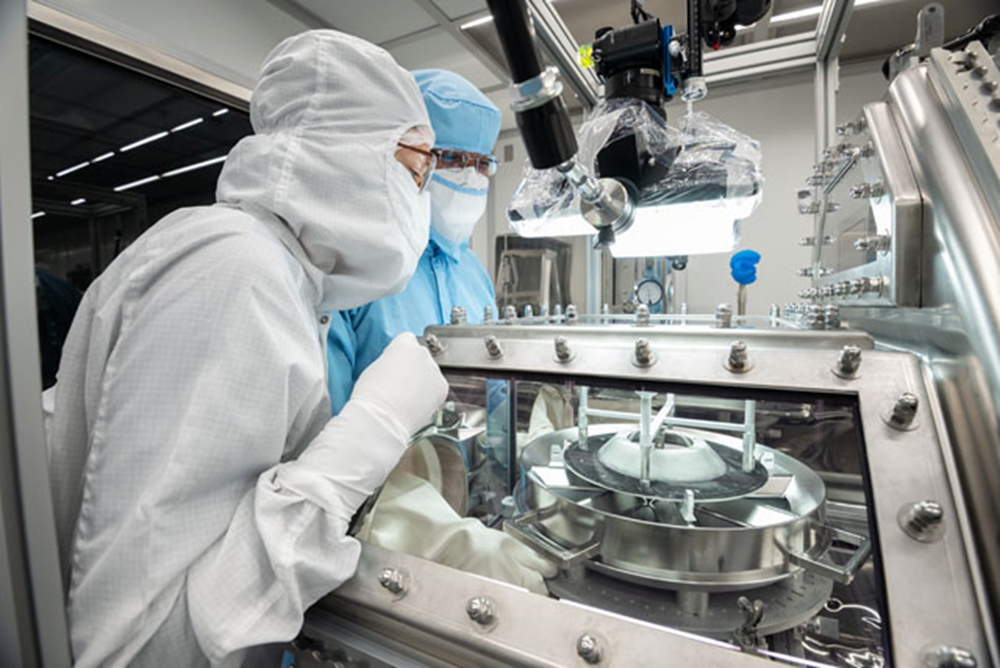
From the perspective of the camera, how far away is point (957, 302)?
0.43 m

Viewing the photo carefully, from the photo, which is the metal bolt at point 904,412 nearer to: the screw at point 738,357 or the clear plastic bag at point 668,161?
the screw at point 738,357

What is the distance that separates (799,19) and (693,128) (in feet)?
6.80

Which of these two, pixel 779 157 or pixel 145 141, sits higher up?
pixel 779 157

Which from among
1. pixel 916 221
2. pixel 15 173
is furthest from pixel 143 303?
pixel 916 221

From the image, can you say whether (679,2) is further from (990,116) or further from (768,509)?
(768,509)

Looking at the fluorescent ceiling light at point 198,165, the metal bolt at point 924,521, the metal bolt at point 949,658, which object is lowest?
the metal bolt at point 949,658

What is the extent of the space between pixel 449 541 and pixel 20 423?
48cm

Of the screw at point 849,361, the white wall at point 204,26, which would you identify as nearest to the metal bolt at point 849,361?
the screw at point 849,361

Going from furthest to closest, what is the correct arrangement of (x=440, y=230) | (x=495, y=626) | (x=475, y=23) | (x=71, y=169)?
1. (x=475, y=23)
2. (x=71, y=169)
3. (x=440, y=230)
4. (x=495, y=626)

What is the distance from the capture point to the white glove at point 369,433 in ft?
1.82

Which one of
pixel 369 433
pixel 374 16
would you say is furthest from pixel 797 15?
pixel 369 433

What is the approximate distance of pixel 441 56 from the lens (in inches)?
105

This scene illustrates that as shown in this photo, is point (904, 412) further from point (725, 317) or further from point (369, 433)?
point (369, 433)

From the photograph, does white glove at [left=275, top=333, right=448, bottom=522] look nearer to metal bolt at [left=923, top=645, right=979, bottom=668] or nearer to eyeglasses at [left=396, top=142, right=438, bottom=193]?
eyeglasses at [left=396, top=142, right=438, bottom=193]
